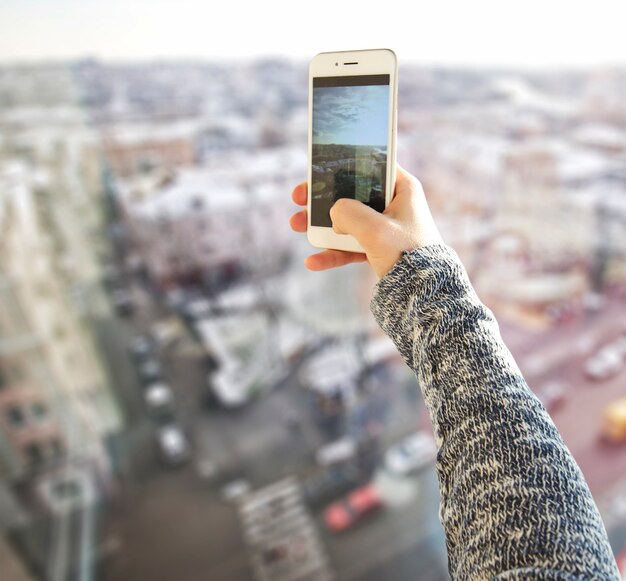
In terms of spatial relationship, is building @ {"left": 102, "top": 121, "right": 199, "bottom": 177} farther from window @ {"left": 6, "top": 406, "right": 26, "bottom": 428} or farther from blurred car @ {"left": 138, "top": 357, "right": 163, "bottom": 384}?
window @ {"left": 6, "top": 406, "right": 26, "bottom": 428}

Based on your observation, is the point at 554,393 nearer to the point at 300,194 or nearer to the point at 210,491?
the point at 210,491

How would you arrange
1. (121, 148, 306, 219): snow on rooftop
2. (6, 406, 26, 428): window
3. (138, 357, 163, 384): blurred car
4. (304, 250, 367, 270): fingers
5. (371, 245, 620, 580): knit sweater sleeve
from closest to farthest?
1. (371, 245, 620, 580): knit sweater sleeve
2. (304, 250, 367, 270): fingers
3. (6, 406, 26, 428): window
4. (121, 148, 306, 219): snow on rooftop
5. (138, 357, 163, 384): blurred car

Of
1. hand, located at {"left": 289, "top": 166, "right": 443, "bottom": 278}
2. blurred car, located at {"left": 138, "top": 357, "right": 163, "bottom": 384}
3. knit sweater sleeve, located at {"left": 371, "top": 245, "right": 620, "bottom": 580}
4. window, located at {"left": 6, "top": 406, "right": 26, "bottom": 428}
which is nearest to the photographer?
knit sweater sleeve, located at {"left": 371, "top": 245, "right": 620, "bottom": 580}

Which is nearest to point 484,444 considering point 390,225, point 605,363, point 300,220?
point 390,225

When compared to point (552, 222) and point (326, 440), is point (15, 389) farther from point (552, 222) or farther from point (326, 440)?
point (552, 222)

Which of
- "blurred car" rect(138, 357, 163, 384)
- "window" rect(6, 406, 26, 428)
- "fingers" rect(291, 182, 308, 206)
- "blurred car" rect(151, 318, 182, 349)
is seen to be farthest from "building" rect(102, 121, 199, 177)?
"fingers" rect(291, 182, 308, 206)
